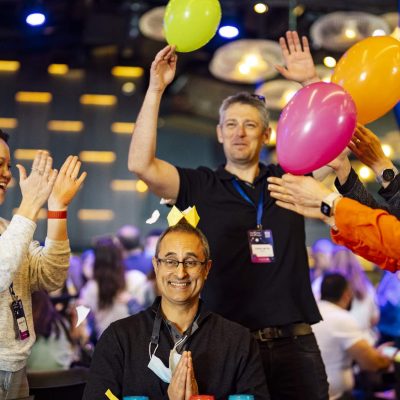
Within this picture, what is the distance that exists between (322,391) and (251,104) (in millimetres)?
1204

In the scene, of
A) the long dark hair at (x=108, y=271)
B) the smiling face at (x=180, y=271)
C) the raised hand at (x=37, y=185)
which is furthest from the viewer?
the long dark hair at (x=108, y=271)

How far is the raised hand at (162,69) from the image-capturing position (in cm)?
253

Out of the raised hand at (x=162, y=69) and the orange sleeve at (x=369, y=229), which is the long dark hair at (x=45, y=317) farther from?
the orange sleeve at (x=369, y=229)

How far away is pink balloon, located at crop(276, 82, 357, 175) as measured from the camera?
2100mm

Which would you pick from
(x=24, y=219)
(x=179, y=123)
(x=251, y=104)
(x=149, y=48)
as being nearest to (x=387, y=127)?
(x=179, y=123)

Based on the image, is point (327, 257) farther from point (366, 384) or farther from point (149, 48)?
point (149, 48)

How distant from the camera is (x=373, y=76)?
2465mm

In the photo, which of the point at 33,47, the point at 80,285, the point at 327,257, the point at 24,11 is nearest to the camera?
the point at 80,285

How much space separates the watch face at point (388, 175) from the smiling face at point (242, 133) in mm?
592

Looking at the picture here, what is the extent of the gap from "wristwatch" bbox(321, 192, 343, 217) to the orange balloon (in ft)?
2.11

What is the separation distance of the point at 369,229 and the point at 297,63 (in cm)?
102

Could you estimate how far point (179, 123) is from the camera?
9078 mm

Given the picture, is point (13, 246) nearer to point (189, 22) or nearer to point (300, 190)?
point (300, 190)

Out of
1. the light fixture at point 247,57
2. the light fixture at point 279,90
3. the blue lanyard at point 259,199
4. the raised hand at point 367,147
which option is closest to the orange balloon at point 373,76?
the raised hand at point 367,147
